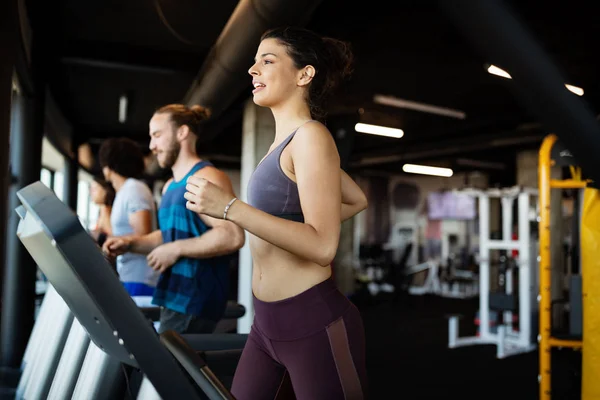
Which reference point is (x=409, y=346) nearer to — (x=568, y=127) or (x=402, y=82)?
(x=402, y=82)

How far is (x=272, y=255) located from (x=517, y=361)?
483 cm

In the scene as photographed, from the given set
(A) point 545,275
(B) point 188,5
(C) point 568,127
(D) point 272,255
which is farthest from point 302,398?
(B) point 188,5

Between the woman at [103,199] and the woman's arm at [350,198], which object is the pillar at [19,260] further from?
the woman's arm at [350,198]

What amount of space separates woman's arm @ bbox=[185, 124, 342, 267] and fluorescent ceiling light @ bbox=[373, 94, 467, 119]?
6.42 m

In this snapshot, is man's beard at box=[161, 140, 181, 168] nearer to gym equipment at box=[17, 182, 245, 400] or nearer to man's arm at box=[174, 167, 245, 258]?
man's arm at box=[174, 167, 245, 258]

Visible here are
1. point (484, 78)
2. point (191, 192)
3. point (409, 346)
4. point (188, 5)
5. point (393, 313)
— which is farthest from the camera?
point (393, 313)

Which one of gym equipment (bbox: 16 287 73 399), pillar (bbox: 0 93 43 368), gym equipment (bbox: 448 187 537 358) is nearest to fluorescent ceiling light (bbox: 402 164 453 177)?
gym equipment (bbox: 448 187 537 358)

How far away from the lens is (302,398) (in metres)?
1.05

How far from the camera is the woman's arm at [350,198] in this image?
1.32m

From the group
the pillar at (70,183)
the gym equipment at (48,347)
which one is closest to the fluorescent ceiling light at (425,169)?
the pillar at (70,183)

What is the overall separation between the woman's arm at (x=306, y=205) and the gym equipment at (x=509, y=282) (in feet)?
15.7

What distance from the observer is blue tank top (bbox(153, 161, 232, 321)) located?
A: 5.90 ft

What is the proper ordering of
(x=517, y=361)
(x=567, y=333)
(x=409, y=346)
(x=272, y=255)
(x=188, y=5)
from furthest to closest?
(x=409, y=346)
(x=517, y=361)
(x=188, y=5)
(x=567, y=333)
(x=272, y=255)

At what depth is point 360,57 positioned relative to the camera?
5.87m
